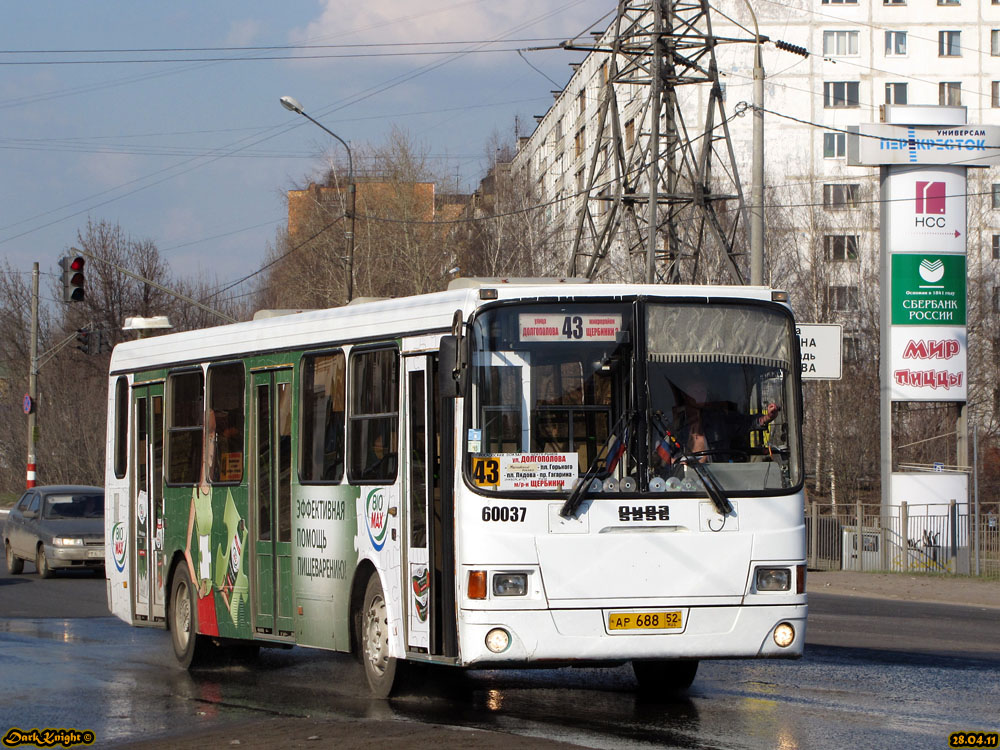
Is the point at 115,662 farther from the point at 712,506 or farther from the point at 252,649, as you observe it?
the point at 712,506

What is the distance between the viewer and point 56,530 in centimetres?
2572

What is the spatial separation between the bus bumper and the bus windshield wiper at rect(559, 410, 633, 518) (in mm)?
639

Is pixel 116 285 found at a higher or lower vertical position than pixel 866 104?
lower

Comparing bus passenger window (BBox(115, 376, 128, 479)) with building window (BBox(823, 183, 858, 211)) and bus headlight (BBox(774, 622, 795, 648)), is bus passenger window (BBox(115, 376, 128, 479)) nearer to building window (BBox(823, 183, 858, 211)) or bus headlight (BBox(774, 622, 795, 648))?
bus headlight (BBox(774, 622, 795, 648))

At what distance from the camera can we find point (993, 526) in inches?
1192

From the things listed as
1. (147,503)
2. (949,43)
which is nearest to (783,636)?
(147,503)

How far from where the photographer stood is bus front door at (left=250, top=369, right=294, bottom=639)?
12109 mm

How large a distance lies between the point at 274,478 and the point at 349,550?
1.46 m

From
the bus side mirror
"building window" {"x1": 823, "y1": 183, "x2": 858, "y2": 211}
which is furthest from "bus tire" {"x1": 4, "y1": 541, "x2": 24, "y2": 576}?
"building window" {"x1": 823, "y1": 183, "x2": 858, "y2": 211}

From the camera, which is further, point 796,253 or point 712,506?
point 796,253

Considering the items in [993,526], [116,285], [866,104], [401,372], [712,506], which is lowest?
[993,526]

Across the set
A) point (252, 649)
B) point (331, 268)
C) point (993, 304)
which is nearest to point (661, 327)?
point (252, 649)

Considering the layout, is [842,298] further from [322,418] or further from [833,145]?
[322,418]

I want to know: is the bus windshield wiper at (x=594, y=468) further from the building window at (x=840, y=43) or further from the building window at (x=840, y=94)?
the building window at (x=840, y=43)
